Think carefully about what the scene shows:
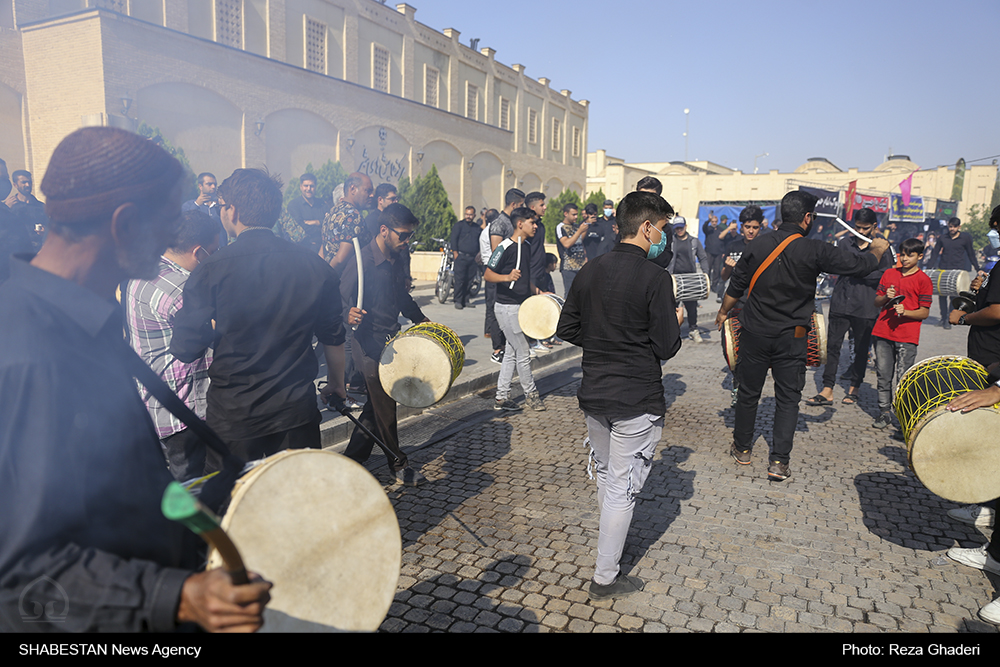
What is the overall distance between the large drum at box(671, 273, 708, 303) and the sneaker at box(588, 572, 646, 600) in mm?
6895

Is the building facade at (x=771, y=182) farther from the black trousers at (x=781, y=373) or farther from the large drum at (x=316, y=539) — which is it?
the large drum at (x=316, y=539)

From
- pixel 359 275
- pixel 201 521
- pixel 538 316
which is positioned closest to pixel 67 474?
pixel 201 521

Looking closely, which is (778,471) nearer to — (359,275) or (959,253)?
(359,275)

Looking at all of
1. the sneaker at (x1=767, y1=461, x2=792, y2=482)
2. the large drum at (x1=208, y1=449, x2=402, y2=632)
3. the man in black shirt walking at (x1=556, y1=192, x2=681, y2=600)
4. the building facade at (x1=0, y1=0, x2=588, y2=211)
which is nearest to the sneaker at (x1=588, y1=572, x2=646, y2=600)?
the man in black shirt walking at (x1=556, y1=192, x2=681, y2=600)

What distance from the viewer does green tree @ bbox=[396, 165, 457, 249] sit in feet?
72.2

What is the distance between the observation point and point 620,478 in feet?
11.2

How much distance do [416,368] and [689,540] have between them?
2265 millimetres

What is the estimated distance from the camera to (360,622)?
6.43 ft

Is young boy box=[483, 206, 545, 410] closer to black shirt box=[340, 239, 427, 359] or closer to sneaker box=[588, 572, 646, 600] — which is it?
black shirt box=[340, 239, 427, 359]

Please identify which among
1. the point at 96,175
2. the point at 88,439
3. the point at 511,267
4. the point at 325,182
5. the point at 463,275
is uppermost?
the point at 325,182

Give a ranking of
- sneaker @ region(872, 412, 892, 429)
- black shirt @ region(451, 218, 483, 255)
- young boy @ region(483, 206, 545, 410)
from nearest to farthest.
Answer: sneaker @ region(872, 412, 892, 429), young boy @ region(483, 206, 545, 410), black shirt @ region(451, 218, 483, 255)
